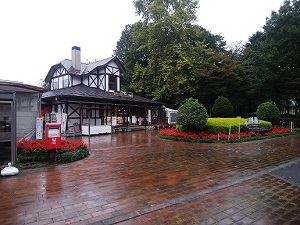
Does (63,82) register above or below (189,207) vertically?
above

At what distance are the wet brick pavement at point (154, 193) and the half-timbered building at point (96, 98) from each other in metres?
11.0

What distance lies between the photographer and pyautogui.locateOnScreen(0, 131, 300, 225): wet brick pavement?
10.5 feet

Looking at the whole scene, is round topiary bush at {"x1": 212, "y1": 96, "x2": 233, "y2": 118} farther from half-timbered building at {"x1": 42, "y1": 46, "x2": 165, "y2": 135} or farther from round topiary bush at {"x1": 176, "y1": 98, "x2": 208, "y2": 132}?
round topiary bush at {"x1": 176, "y1": 98, "x2": 208, "y2": 132}

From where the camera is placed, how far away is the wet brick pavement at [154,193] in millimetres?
3211

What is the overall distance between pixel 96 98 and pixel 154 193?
567 inches

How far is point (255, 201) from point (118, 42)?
128 ft

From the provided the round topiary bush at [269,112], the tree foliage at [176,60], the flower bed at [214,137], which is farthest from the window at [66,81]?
the round topiary bush at [269,112]

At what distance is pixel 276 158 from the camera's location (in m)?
7.43

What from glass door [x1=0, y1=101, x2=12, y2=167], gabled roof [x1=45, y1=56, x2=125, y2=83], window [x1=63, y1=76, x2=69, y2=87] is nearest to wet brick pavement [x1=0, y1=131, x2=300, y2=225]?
glass door [x1=0, y1=101, x2=12, y2=167]

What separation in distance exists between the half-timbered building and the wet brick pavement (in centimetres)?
1103

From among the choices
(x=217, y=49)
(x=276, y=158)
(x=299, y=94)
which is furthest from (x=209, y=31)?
(x=276, y=158)

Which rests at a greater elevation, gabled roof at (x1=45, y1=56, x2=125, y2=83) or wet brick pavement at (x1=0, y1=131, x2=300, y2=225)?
gabled roof at (x1=45, y1=56, x2=125, y2=83)

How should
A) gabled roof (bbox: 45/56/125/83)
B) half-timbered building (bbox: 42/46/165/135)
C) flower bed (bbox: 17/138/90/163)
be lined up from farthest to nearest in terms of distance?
gabled roof (bbox: 45/56/125/83) → half-timbered building (bbox: 42/46/165/135) → flower bed (bbox: 17/138/90/163)

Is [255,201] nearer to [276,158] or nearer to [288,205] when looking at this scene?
[288,205]
